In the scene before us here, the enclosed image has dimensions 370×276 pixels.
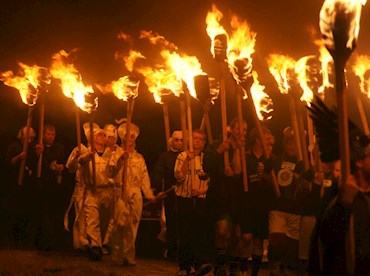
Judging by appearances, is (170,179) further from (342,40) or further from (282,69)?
(342,40)

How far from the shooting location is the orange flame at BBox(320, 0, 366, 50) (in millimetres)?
4977

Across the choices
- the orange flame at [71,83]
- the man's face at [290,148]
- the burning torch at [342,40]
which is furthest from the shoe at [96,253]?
the burning torch at [342,40]

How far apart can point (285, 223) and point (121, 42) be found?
728 cm

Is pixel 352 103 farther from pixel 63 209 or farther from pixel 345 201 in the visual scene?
pixel 345 201

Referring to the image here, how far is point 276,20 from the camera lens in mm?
12977

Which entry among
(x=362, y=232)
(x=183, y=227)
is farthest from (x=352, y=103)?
(x=362, y=232)

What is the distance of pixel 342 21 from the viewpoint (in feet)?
16.3

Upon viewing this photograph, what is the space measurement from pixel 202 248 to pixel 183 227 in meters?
0.38

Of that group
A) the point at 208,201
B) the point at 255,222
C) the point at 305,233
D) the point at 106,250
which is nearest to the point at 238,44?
the point at 208,201

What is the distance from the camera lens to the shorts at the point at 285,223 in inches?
340

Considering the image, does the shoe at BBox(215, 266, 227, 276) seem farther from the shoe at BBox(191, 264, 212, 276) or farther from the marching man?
the marching man

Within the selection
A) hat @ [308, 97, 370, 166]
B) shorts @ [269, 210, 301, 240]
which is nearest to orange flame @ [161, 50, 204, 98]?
shorts @ [269, 210, 301, 240]

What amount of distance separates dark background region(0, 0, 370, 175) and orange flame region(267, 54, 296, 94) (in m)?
1.78

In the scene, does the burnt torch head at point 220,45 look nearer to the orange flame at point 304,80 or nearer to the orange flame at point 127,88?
the orange flame at point 304,80
